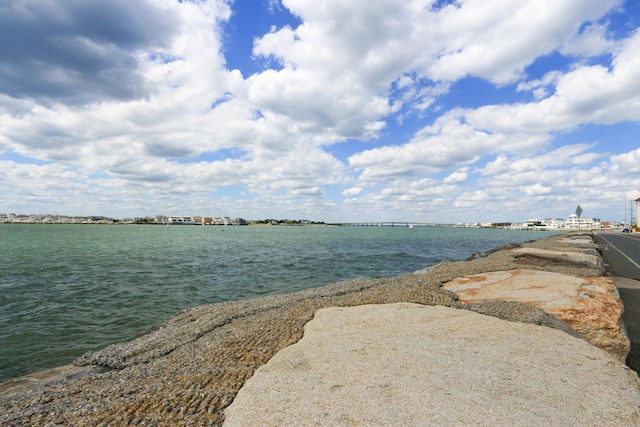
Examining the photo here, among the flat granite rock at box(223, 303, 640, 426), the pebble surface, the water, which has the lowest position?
the water

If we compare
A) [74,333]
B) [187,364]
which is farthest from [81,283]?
[187,364]

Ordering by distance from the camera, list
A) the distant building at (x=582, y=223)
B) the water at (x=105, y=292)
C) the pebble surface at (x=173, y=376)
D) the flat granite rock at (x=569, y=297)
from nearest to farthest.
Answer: the pebble surface at (x=173, y=376)
the flat granite rock at (x=569, y=297)
the water at (x=105, y=292)
the distant building at (x=582, y=223)

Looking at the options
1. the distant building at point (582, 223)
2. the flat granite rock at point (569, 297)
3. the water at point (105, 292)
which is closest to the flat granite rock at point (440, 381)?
the flat granite rock at point (569, 297)

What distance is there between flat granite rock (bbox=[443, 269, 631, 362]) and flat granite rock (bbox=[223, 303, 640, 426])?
47.7 inches

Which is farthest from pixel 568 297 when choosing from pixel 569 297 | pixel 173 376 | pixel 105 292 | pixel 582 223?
pixel 582 223

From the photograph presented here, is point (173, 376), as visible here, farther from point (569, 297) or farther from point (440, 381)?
point (569, 297)

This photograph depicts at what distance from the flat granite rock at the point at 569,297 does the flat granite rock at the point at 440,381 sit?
47.7 inches

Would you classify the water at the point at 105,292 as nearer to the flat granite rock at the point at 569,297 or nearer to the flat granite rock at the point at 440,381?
the flat granite rock at the point at 440,381

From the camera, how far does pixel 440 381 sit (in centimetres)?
442

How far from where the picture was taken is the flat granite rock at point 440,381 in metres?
3.69

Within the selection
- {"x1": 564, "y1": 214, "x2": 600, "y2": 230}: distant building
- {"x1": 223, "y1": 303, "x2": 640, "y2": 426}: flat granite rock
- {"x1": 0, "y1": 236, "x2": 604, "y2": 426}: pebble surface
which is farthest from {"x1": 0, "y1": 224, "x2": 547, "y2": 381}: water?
{"x1": 564, "y1": 214, "x2": 600, "y2": 230}: distant building

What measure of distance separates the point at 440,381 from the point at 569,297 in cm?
662

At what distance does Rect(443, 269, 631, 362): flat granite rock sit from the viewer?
6840mm

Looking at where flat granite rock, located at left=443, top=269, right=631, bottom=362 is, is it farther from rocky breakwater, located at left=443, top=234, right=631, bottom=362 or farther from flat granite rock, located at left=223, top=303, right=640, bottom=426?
flat granite rock, located at left=223, top=303, right=640, bottom=426
